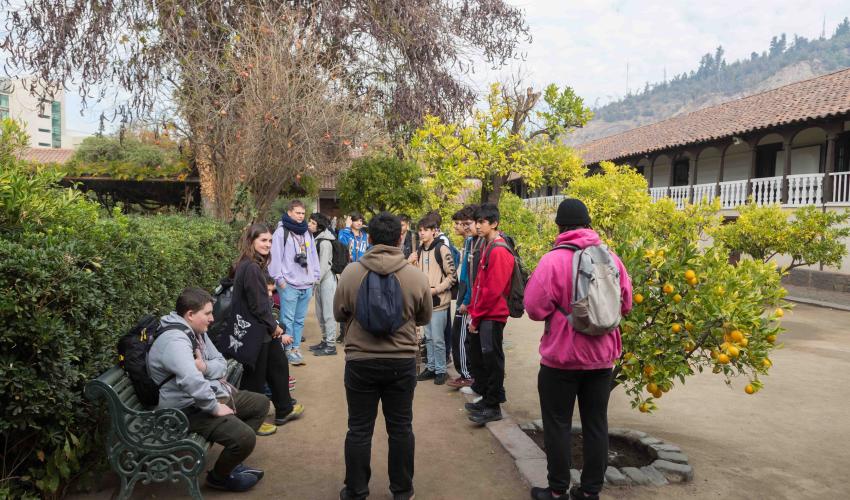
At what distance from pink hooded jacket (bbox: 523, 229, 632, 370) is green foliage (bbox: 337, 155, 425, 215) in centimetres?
840

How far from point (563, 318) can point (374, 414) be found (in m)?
1.19

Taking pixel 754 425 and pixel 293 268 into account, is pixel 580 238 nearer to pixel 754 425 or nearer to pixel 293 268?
pixel 754 425

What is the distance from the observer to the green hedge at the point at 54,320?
2.78 m

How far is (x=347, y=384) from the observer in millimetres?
3432

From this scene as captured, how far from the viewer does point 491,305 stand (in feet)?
16.0

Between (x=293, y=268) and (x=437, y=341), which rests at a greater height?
(x=293, y=268)

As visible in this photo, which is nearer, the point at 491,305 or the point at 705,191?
the point at 491,305

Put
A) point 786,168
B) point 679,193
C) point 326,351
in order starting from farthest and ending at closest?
point 679,193, point 786,168, point 326,351

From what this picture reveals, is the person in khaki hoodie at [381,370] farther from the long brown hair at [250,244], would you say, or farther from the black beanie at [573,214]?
the long brown hair at [250,244]

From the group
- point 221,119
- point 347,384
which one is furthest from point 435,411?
point 221,119

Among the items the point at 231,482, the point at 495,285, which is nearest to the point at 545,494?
the point at 495,285

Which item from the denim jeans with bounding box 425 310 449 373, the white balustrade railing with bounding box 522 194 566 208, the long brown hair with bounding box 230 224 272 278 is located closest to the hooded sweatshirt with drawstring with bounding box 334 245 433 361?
the long brown hair with bounding box 230 224 272 278

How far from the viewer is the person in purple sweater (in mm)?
6613

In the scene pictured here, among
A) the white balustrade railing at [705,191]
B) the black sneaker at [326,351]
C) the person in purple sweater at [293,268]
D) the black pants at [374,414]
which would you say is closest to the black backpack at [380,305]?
the black pants at [374,414]
